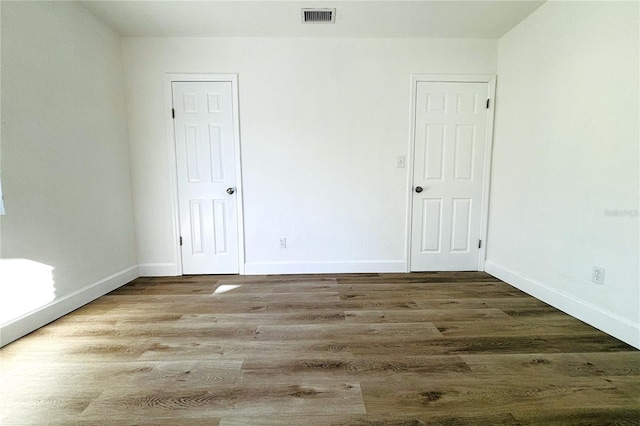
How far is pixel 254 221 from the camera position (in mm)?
2932

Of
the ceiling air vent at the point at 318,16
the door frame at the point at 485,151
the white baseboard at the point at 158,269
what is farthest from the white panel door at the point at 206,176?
the door frame at the point at 485,151

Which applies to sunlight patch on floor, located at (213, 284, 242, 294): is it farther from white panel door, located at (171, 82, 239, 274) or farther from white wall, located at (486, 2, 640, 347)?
white wall, located at (486, 2, 640, 347)

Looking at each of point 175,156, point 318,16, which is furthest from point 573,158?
point 175,156

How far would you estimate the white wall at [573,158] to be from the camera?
1703 millimetres

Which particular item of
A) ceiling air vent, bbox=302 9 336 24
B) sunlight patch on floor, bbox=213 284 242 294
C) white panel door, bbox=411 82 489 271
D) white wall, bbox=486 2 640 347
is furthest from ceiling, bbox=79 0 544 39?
sunlight patch on floor, bbox=213 284 242 294

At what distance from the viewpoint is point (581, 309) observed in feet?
6.45

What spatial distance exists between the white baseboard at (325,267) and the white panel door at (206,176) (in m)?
0.32

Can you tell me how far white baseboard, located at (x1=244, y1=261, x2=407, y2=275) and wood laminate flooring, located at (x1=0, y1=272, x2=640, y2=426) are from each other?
0.61 m

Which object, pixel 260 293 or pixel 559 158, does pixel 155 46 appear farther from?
pixel 559 158

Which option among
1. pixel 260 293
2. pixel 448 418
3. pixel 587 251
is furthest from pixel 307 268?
pixel 587 251

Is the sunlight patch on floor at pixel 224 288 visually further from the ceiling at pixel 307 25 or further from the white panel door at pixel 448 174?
the ceiling at pixel 307 25

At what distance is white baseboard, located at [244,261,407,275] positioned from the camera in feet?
9.71

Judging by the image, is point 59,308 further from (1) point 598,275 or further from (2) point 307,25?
(1) point 598,275

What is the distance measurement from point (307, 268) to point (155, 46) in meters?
2.79
